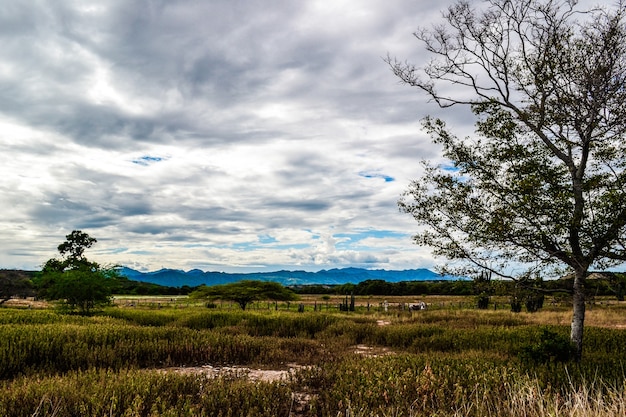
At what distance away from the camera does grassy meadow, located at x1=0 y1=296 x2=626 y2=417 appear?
5570mm

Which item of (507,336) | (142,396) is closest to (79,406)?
(142,396)


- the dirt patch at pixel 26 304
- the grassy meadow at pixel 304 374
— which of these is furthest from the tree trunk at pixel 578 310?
the dirt patch at pixel 26 304

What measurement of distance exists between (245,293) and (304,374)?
3383 centimetres

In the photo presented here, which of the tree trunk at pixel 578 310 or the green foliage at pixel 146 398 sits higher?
the tree trunk at pixel 578 310

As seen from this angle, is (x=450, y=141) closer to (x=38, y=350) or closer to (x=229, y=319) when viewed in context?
(x=38, y=350)

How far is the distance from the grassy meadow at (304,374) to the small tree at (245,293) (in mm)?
22737

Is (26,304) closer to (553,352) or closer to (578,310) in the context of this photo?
(553,352)

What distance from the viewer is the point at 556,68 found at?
1120 cm

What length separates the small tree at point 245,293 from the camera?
41500mm

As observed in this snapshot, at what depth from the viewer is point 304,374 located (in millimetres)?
8305

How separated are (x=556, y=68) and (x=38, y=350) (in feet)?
48.6

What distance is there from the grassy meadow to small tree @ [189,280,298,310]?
74.6 feet

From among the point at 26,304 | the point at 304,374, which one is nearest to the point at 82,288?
the point at 304,374

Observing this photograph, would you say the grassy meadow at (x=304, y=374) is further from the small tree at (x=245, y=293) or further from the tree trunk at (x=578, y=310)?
the small tree at (x=245, y=293)
